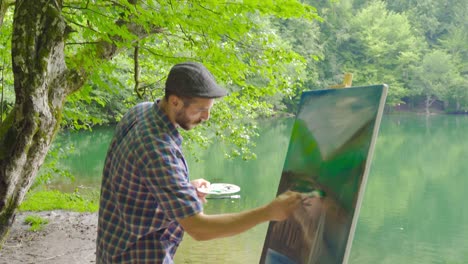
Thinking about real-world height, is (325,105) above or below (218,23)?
below

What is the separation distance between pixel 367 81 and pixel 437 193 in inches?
963

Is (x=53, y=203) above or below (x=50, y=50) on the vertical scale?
below

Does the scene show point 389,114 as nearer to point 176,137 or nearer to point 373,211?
point 373,211

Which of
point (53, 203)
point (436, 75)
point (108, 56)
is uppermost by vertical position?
point (436, 75)

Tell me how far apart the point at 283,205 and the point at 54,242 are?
4466 millimetres

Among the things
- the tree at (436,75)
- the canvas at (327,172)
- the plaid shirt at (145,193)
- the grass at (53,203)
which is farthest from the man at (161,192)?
the tree at (436,75)

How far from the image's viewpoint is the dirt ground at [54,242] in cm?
502

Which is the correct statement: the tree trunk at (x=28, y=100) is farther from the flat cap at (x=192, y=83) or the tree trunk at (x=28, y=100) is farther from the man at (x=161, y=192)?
the flat cap at (x=192, y=83)

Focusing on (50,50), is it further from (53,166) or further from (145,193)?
(53,166)

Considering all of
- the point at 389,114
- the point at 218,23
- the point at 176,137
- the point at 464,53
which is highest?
the point at 464,53

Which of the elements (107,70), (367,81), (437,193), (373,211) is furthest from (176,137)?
(367,81)

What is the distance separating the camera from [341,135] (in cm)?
182

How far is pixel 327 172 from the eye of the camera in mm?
1826

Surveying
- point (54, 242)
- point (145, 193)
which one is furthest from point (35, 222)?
point (145, 193)
